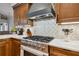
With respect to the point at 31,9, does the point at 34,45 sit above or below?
below

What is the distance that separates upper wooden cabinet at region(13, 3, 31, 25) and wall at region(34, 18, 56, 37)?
0.74 feet

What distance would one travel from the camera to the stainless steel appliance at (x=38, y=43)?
147 centimetres

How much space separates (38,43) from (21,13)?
0.52m

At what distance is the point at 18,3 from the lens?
160cm

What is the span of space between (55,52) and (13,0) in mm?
881

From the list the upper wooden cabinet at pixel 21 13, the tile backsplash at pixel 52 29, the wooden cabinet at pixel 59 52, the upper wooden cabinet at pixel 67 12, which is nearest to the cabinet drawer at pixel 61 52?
the wooden cabinet at pixel 59 52

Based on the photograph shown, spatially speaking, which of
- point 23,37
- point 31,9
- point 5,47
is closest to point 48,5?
point 31,9

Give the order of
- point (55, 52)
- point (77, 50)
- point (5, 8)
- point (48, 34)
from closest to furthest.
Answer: point (77, 50), point (55, 52), point (5, 8), point (48, 34)

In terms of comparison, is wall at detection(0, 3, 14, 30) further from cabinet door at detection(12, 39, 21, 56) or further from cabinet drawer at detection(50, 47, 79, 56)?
cabinet drawer at detection(50, 47, 79, 56)

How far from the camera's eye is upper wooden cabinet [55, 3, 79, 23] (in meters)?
1.50

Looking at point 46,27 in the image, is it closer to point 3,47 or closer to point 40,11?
point 40,11

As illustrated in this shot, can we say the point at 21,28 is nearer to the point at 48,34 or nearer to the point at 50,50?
the point at 48,34

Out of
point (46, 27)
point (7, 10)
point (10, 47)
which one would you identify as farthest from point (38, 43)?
point (7, 10)

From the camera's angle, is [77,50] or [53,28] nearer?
[77,50]
